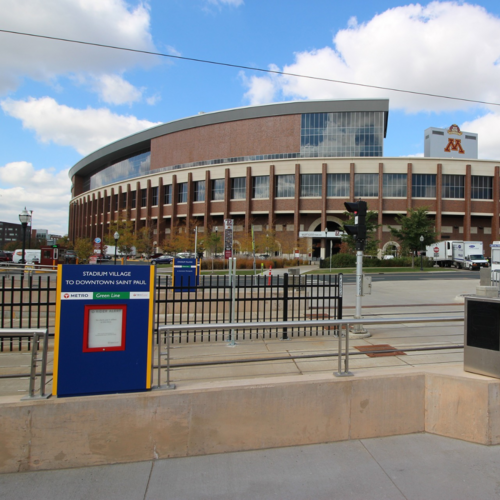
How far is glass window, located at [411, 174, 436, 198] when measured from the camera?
2196 inches

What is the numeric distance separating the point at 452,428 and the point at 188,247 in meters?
51.9

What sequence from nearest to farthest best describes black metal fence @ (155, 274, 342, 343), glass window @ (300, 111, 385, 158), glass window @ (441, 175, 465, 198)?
black metal fence @ (155, 274, 342, 343)
glass window @ (441, 175, 465, 198)
glass window @ (300, 111, 385, 158)

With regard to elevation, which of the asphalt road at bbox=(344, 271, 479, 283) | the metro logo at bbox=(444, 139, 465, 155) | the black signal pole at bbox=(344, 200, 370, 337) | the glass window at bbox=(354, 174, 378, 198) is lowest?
the asphalt road at bbox=(344, 271, 479, 283)

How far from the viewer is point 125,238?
6197 cm

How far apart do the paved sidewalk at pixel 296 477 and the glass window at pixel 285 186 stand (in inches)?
2189

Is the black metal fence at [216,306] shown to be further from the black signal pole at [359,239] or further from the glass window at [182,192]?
the glass window at [182,192]

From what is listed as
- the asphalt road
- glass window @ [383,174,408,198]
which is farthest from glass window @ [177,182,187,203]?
the asphalt road

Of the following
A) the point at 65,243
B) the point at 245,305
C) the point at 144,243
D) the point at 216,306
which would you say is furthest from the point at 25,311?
the point at 65,243

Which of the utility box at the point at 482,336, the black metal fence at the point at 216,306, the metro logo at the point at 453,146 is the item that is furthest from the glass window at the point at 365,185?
→ the utility box at the point at 482,336

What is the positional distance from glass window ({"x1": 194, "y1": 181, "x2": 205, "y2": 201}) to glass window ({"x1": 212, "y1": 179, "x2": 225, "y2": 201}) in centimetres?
198

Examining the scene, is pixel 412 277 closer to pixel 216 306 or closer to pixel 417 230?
pixel 417 230

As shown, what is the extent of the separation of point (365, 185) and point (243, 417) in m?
56.1

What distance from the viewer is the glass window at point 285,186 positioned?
192 ft

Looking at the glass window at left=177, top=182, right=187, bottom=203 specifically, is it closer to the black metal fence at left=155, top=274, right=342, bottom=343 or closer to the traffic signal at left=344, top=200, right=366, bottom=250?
the black metal fence at left=155, top=274, right=342, bottom=343
